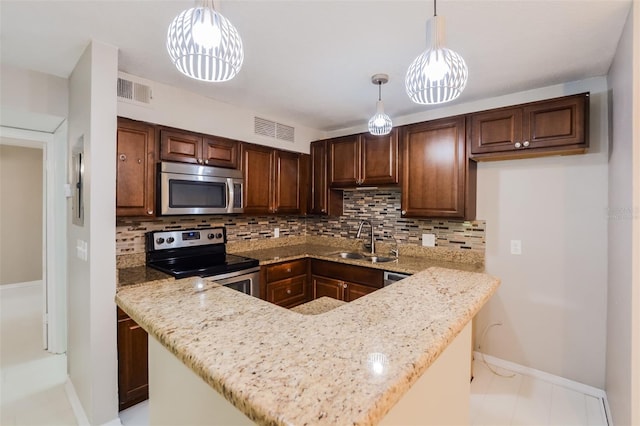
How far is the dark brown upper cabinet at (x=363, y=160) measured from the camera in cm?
298

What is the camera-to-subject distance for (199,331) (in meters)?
0.84

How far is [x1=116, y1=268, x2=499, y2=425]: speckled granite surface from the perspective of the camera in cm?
54

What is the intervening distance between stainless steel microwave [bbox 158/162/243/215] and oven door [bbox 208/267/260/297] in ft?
1.91

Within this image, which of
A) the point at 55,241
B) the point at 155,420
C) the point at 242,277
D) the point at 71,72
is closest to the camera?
the point at 155,420

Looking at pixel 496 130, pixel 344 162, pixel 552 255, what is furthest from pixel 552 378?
pixel 344 162

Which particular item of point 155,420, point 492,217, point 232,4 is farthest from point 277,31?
point 492,217

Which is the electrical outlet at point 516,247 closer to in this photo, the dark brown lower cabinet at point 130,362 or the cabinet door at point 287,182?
the cabinet door at point 287,182

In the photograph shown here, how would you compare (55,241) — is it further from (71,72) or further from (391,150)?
(391,150)

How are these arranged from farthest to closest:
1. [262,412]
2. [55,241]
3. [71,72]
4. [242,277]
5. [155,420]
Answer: [55,241]
[242,277]
[71,72]
[155,420]
[262,412]

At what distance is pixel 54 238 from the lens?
2.76 meters

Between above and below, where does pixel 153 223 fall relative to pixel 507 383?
above

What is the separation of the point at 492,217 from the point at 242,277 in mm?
2268

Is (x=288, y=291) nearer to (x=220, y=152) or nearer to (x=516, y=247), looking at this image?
(x=220, y=152)

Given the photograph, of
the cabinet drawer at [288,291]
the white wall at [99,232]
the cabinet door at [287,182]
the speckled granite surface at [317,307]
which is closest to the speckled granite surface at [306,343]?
the speckled granite surface at [317,307]
